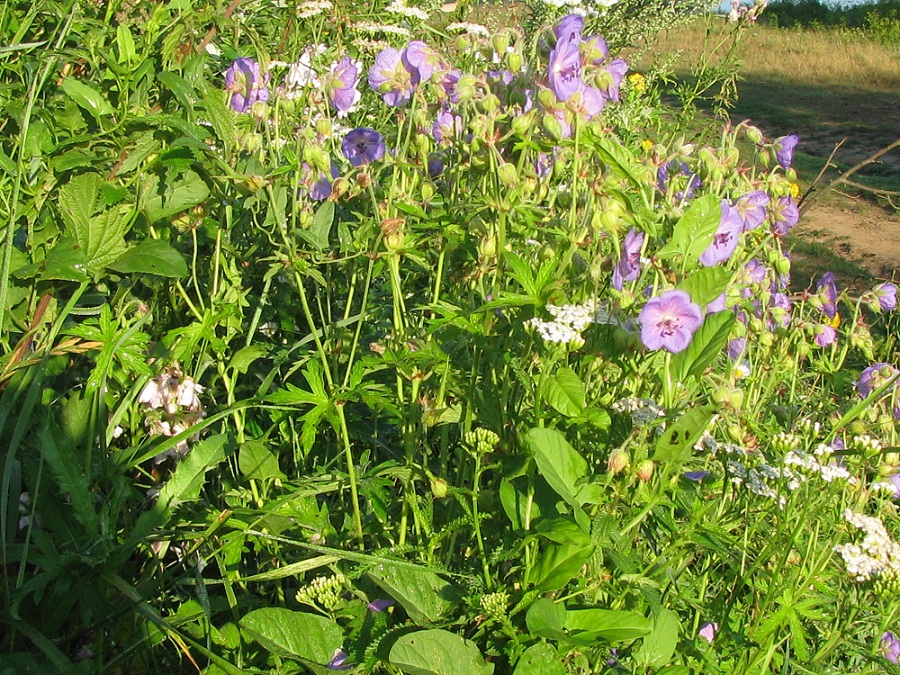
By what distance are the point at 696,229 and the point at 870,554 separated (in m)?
0.62

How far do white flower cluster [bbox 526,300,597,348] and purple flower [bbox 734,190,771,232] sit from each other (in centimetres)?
51

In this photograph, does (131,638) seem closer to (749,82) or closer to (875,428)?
(875,428)

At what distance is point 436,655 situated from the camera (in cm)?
130

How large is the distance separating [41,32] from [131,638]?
4.52 ft

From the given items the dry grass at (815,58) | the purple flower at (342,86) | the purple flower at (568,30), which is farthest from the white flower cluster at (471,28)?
the dry grass at (815,58)

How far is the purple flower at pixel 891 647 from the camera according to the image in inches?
71.1

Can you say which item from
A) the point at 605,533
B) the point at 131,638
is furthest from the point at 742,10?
the point at 131,638

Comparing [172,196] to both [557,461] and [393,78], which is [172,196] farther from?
[557,461]

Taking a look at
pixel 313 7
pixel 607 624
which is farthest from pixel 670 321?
pixel 313 7

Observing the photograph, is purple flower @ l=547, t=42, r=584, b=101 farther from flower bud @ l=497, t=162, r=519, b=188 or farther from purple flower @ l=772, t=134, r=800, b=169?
purple flower @ l=772, t=134, r=800, b=169

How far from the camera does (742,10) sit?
14.1ft

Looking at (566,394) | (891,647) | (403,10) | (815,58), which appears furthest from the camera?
(815,58)

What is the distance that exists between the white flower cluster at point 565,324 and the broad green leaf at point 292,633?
1.98 feet

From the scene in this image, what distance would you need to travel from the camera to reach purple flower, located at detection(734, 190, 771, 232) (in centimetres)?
166
